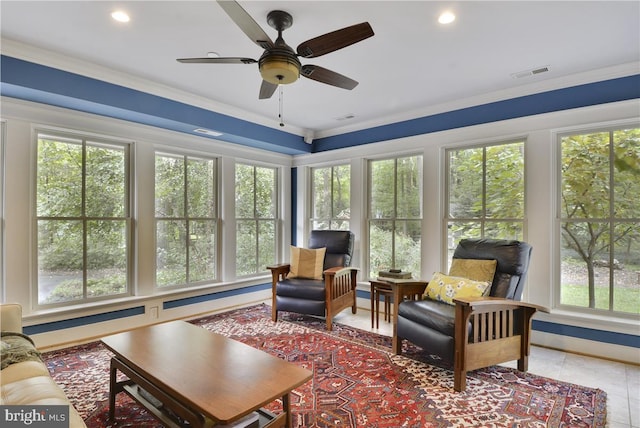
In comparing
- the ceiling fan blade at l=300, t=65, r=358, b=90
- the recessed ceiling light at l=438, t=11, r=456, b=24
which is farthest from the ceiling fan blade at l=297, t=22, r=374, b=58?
the recessed ceiling light at l=438, t=11, r=456, b=24

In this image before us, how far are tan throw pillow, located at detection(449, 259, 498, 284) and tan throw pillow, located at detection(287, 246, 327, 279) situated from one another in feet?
5.57

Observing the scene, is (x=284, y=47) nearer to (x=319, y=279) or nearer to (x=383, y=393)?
(x=383, y=393)

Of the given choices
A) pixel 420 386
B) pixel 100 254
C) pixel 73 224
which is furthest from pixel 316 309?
pixel 73 224

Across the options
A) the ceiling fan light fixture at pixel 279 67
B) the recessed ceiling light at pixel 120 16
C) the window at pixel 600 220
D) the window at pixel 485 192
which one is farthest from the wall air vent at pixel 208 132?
the window at pixel 600 220

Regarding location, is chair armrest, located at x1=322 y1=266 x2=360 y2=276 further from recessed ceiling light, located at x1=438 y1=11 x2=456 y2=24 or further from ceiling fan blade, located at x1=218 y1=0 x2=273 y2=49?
recessed ceiling light, located at x1=438 y1=11 x2=456 y2=24

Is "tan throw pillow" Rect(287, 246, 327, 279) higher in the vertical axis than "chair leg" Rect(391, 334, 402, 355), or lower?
higher

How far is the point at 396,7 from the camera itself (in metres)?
2.14

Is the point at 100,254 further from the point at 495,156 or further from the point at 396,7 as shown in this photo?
the point at 495,156

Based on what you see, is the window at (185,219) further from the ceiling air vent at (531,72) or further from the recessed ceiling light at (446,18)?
the ceiling air vent at (531,72)

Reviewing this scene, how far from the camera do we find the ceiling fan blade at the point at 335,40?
1.82 m

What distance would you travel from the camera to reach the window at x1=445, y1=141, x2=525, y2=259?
11.5ft

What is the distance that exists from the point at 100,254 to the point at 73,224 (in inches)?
16.6

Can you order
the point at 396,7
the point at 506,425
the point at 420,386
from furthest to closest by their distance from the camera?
the point at 420,386 < the point at 396,7 < the point at 506,425

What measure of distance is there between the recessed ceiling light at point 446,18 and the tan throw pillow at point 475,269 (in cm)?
204
